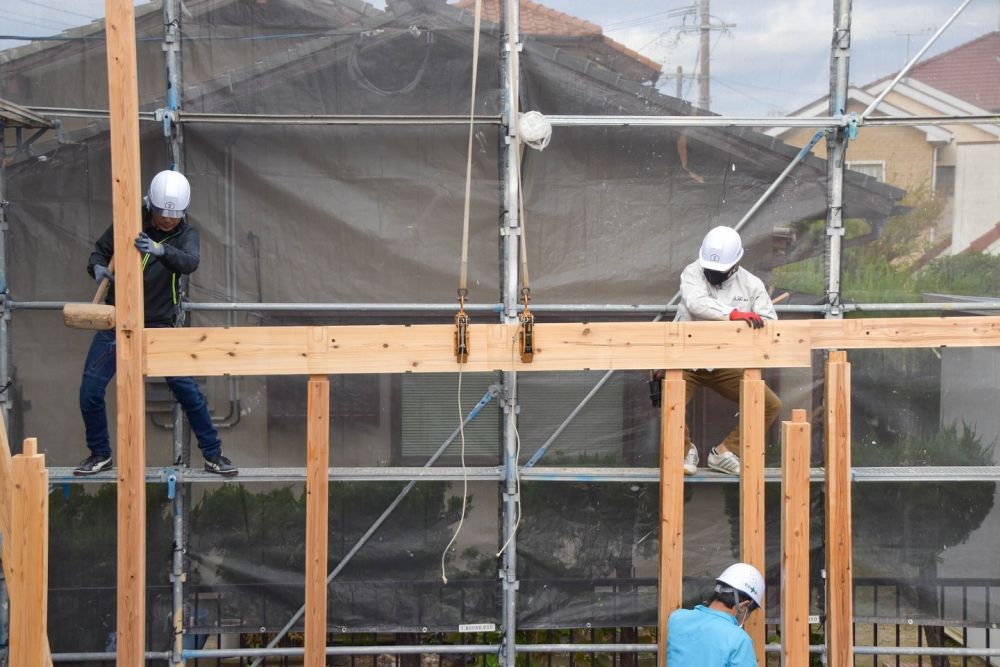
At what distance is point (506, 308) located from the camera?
5.16 meters

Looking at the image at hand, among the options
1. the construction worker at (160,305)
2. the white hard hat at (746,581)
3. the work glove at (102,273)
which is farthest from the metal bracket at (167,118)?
the white hard hat at (746,581)

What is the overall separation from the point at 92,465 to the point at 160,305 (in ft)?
2.92

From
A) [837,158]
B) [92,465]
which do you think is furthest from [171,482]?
[837,158]

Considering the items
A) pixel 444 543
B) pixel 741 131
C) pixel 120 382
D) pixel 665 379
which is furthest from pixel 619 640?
pixel 120 382

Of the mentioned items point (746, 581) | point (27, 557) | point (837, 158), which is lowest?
point (746, 581)

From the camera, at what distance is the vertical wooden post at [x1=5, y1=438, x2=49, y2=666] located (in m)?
3.68

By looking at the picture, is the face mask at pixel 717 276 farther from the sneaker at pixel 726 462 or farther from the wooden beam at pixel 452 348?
the sneaker at pixel 726 462

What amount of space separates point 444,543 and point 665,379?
184cm

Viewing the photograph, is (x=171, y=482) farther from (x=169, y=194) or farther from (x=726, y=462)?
(x=726, y=462)

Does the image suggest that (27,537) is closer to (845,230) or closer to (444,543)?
(444,543)

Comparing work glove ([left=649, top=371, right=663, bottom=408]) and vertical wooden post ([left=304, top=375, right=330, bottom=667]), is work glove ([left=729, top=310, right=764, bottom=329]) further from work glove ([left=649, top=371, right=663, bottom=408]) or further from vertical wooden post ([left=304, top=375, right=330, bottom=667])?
vertical wooden post ([left=304, top=375, right=330, bottom=667])

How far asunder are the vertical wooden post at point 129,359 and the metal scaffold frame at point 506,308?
1.25 meters

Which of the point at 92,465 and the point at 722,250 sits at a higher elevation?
the point at 722,250

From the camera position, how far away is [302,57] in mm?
5219
